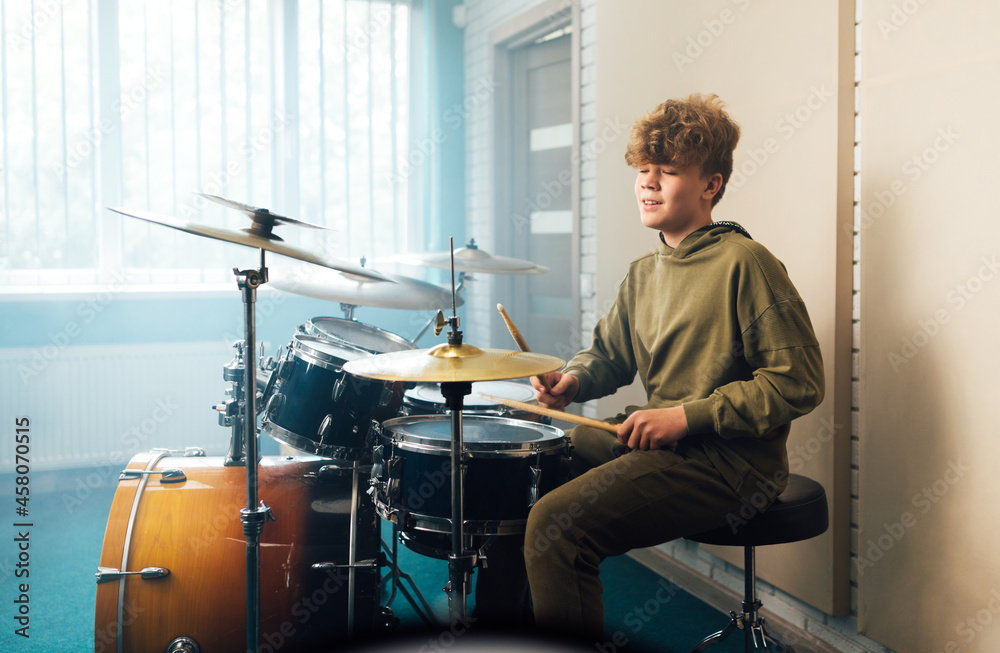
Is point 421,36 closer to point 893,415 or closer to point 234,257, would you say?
point 234,257

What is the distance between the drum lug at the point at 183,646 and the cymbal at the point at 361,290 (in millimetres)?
953

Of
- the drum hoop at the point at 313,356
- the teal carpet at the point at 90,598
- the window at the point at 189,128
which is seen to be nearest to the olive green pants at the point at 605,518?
the teal carpet at the point at 90,598

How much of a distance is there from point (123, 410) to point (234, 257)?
36.1 inches

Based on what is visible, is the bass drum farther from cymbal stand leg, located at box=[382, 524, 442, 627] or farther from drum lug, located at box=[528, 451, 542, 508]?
drum lug, located at box=[528, 451, 542, 508]

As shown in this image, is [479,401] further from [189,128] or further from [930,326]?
[189,128]

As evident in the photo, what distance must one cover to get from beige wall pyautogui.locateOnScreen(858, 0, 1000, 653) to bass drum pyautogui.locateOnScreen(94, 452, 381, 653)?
1212mm

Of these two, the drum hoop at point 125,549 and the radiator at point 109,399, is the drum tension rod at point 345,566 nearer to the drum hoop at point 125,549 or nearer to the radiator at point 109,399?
the drum hoop at point 125,549

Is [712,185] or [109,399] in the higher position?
[712,185]

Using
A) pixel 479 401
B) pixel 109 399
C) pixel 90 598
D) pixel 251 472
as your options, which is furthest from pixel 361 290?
pixel 109 399

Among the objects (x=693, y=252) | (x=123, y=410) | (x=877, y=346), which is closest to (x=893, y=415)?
(x=877, y=346)

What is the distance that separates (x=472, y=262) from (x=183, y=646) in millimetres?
1429

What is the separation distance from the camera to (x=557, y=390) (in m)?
1.71

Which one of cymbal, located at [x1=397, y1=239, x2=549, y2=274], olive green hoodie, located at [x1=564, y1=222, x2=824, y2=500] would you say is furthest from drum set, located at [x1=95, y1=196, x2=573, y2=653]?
cymbal, located at [x1=397, y1=239, x2=549, y2=274]

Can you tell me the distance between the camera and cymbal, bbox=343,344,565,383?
4.37 ft
